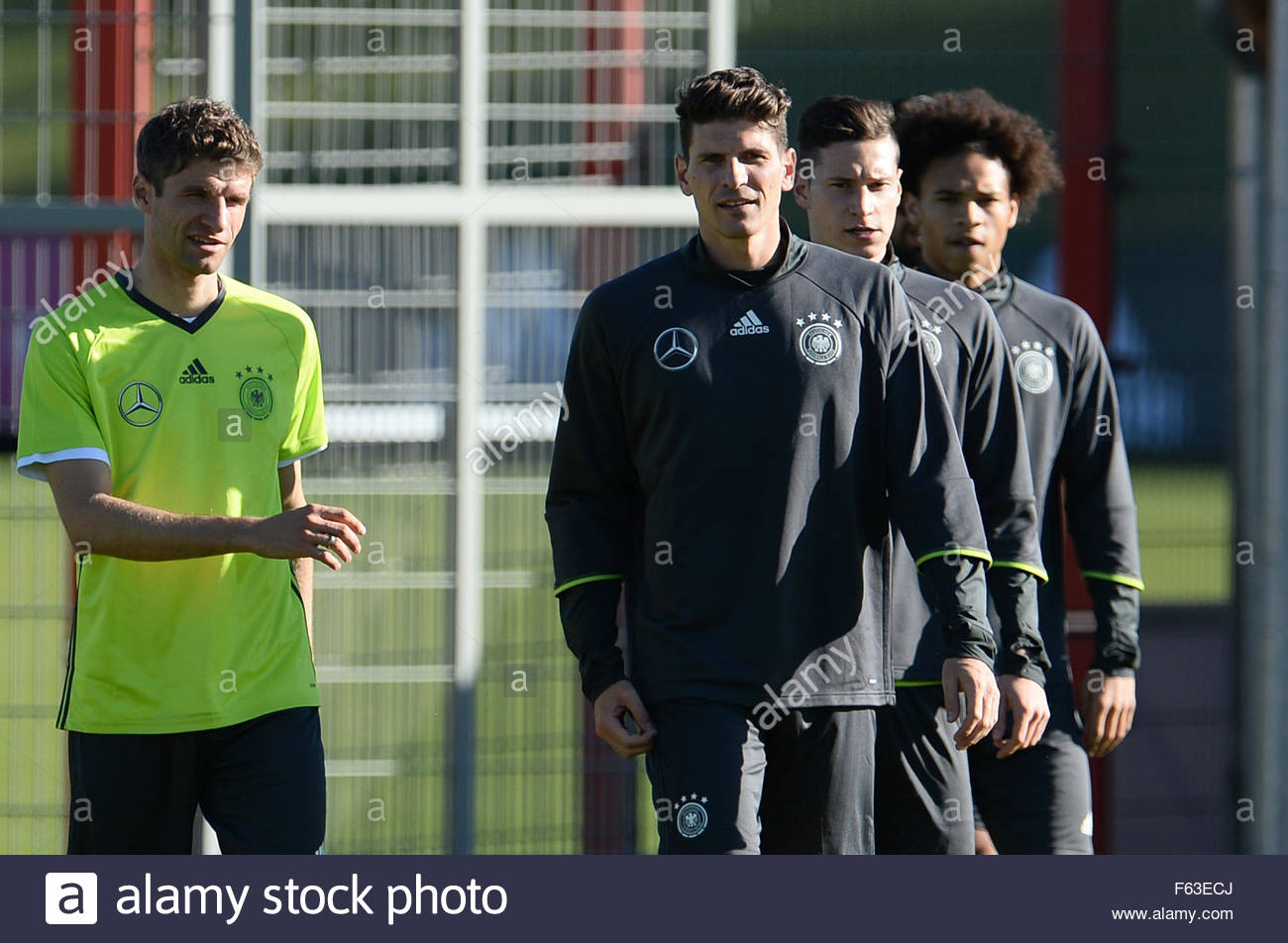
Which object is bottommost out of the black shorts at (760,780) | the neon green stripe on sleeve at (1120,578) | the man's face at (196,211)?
the black shorts at (760,780)

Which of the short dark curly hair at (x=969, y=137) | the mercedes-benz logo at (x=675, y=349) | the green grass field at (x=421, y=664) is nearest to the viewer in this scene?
the mercedes-benz logo at (x=675, y=349)

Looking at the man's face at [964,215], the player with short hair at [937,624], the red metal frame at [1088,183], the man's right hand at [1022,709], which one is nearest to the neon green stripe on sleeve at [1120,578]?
the player with short hair at [937,624]

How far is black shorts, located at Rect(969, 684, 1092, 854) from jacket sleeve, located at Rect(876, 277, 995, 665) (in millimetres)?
858

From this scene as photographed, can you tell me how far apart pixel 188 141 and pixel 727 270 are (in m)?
1.08

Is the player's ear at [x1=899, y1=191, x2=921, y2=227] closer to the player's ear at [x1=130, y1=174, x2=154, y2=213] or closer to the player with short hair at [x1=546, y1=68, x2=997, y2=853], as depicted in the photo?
the player with short hair at [x1=546, y1=68, x2=997, y2=853]

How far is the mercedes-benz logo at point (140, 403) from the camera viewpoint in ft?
11.5

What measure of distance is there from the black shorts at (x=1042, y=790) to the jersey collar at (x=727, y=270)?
1.25 m

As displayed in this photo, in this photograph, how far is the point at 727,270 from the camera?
333cm

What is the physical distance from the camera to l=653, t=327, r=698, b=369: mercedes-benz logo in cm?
326

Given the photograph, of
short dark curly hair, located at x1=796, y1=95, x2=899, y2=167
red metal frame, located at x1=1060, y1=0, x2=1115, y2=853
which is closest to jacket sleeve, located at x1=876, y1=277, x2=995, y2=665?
short dark curly hair, located at x1=796, y1=95, x2=899, y2=167

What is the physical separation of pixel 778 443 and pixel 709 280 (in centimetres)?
34

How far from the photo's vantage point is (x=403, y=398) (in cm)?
532

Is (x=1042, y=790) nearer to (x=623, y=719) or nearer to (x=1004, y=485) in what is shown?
(x=1004, y=485)

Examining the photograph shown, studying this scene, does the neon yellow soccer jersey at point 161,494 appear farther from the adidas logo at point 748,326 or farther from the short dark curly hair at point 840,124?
the short dark curly hair at point 840,124
